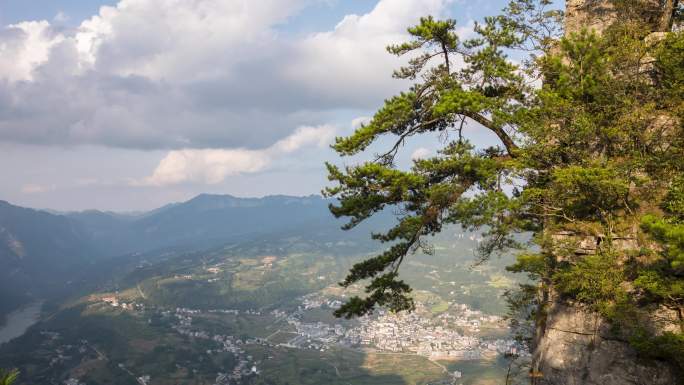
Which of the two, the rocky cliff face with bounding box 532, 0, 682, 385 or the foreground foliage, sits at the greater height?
the foreground foliage

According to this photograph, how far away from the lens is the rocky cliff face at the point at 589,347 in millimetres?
12547

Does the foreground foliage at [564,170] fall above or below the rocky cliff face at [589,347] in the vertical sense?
above

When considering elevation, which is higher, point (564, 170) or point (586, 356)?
point (564, 170)

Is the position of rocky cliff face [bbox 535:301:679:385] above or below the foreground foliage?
below

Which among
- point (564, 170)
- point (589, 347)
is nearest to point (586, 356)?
point (589, 347)

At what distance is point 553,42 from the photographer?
17.4m

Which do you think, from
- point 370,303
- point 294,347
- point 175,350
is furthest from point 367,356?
point 370,303

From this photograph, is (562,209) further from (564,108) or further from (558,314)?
(558,314)

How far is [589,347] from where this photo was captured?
13969 mm

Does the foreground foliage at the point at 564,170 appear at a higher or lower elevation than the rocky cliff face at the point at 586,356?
higher

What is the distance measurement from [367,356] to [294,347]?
30.1 m

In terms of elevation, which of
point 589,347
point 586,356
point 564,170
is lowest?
point 586,356

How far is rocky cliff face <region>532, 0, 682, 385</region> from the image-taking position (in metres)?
12.5

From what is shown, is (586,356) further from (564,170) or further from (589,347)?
(564,170)
